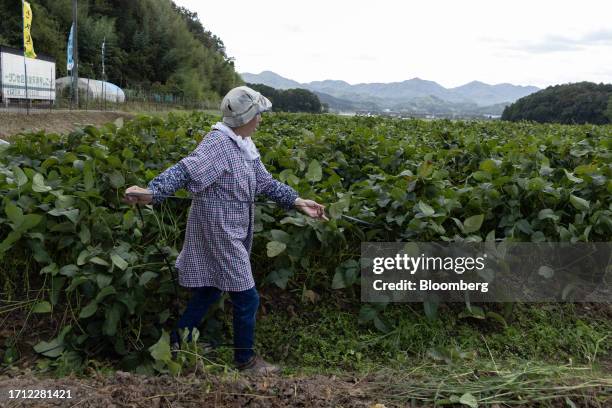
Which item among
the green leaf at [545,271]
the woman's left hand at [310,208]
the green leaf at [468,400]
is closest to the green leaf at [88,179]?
the woman's left hand at [310,208]

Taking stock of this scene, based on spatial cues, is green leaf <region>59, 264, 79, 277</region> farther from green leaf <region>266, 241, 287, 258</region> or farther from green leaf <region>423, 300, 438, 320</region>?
green leaf <region>423, 300, 438, 320</region>

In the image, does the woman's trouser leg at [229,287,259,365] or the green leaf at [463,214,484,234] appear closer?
the woman's trouser leg at [229,287,259,365]

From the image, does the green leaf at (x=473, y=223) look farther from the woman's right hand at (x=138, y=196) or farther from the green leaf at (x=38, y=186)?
the green leaf at (x=38, y=186)

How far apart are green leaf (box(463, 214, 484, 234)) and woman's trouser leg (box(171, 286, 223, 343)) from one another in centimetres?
145

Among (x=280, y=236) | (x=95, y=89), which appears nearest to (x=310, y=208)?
(x=280, y=236)

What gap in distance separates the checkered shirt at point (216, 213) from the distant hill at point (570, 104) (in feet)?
111

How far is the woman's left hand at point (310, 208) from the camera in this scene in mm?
3174

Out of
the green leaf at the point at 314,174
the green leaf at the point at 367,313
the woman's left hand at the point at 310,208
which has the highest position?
the green leaf at the point at 314,174

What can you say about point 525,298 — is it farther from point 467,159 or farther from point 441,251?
point 467,159

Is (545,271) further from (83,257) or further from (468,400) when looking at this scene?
(83,257)

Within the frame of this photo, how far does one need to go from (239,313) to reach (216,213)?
1.72ft

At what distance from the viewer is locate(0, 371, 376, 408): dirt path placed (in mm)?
1964

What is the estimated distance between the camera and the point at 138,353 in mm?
2963

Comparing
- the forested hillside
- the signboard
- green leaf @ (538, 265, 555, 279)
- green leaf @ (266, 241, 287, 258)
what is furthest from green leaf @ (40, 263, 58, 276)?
the forested hillside
